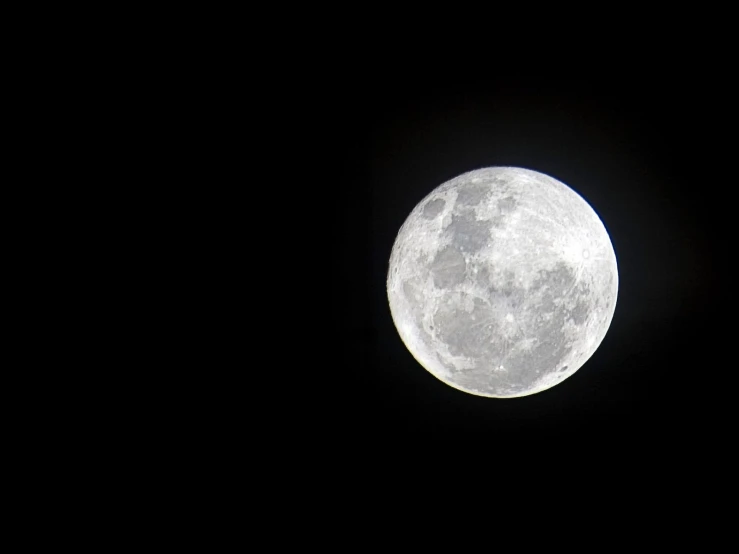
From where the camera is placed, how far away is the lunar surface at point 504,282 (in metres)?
1.86

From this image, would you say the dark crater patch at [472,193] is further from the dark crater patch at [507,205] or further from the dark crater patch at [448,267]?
the dark crater patch at [448,267]

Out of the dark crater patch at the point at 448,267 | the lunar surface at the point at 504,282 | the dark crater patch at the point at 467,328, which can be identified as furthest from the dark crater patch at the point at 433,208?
the dark crater patch at the point at 467,328

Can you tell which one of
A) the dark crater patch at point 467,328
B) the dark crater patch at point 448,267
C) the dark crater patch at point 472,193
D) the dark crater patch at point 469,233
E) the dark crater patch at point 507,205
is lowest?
the dark crater patch at point 467,328

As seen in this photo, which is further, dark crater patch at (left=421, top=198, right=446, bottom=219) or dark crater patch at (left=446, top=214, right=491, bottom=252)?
dark crater patch at (left=421, top=198, right=446, bottom=219)

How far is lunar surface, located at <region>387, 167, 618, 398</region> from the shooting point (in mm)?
1861

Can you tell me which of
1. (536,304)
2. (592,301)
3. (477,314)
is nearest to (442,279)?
(477,314)

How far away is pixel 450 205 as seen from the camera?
2004mm

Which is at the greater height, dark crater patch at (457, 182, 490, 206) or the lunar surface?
dark crater patch at (457, 182, 490, 206)

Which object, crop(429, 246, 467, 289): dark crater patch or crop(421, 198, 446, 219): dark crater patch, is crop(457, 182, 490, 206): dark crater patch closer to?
crop(421, 198, 446, 219): dark crater patch

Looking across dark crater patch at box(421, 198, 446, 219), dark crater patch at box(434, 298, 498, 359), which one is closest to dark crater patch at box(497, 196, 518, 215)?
dark crater patch at box(421, 198, 446, 219)

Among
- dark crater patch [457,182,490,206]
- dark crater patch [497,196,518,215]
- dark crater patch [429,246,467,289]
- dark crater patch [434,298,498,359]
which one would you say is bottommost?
dark crater patch [434,298,498,359]

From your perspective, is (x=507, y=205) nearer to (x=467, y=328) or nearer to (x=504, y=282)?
(x=504, y=282)

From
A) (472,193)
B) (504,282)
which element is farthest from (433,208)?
(504,282)

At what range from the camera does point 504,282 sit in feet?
6.07
